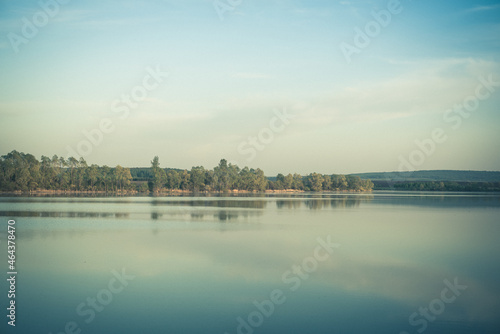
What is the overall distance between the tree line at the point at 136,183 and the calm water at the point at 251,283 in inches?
2578

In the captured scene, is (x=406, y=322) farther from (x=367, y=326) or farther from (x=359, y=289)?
(x=359, y=289)

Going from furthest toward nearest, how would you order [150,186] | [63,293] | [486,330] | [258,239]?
[150,186] < [258,239] < [63,293] < [486,330]

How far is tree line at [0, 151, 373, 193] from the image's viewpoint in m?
76.8

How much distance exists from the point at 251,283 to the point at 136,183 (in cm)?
9982

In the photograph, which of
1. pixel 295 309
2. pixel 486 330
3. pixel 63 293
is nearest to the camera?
pixel 486 330

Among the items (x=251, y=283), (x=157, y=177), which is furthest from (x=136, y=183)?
(x=251, y=283)

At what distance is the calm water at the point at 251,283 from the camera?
25.7ft

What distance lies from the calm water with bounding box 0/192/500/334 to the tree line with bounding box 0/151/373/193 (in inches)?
2578

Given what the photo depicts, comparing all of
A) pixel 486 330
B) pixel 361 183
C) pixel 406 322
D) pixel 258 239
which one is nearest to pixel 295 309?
pixel 406 322

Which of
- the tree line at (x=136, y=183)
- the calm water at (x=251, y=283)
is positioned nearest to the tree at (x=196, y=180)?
the tree line at (x=136, y=183)

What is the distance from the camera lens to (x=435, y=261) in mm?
13625

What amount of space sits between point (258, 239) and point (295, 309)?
907 centimetres

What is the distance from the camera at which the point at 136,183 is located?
105938mm

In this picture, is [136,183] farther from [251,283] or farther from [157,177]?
[251,283]
